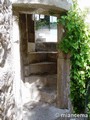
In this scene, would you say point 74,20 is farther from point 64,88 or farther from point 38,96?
point 38,96

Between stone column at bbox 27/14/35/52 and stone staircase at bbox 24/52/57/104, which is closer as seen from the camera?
stone staircase at bbox 24/52/57/104

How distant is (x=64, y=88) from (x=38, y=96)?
3.75 ft

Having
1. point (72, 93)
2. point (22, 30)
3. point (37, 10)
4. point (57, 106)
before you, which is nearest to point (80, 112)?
point (72, 93)

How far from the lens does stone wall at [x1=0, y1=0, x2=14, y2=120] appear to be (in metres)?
0.77

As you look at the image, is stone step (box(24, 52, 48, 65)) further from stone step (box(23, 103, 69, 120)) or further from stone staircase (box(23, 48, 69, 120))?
stone step (box(23, 103, 69, 120))

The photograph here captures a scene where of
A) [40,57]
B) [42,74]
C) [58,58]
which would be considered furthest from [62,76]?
[40,57]

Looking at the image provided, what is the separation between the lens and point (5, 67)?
2.67ft

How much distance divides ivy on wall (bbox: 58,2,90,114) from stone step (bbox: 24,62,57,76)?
87.8 inches

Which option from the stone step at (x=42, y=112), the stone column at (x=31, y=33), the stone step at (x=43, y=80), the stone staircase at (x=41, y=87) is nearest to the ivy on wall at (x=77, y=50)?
the stone step at (x=42, y=112)

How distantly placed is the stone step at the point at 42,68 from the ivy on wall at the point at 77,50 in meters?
2.23

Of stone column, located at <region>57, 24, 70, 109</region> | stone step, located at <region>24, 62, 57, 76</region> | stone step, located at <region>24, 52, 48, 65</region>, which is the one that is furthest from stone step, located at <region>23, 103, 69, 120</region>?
stone step, located at <region>24, 52, 48, 65</region>

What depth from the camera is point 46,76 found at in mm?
6527

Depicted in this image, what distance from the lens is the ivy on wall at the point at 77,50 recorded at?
13.6 feet

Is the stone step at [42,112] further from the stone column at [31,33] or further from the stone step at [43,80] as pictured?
the stone column at [31,33]
